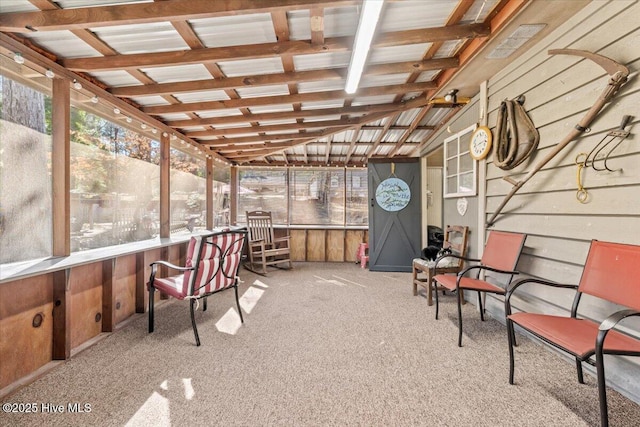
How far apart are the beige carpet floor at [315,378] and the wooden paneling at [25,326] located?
0.54 feet

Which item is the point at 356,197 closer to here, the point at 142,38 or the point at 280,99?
the point at 280,99

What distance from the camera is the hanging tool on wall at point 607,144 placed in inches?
60.8

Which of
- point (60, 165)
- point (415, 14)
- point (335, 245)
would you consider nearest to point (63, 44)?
point (60, 165)

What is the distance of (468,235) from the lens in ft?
10.7

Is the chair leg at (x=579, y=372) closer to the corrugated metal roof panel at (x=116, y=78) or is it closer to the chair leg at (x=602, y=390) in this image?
the chair leg at (x=602, y=390)

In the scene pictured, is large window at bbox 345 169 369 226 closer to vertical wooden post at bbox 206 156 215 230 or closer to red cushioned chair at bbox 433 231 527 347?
vertical wooden post at bbox 206 156 215 230

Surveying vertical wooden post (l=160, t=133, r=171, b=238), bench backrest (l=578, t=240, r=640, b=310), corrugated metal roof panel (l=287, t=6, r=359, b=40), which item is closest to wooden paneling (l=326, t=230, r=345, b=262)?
vertical wooden post (l=160, t=133, r=171, b=238)

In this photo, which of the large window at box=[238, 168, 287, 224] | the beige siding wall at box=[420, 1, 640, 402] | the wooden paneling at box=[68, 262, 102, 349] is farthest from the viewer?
the large window at box=[238, 168, 287, 224]

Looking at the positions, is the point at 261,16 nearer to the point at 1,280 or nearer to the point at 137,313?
the point at 1,280

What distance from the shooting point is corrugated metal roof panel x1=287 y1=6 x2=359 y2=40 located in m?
1.79

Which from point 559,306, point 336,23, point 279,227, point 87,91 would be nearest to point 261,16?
point 336,23

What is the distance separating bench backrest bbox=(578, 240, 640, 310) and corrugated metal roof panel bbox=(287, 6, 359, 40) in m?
2.15

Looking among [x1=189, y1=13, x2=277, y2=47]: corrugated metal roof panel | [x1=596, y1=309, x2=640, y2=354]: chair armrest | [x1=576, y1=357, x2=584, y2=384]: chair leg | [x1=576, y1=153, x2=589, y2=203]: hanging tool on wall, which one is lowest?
[x1=576, y1=357, x2=584, y2=384]: chair leg

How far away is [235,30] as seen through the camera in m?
1.89
